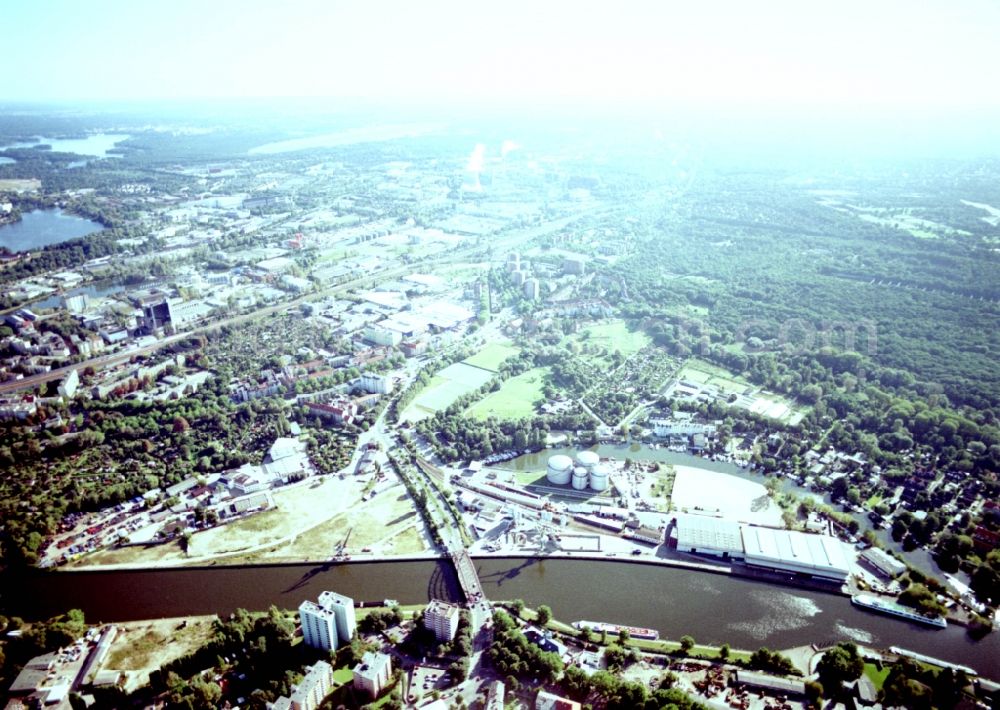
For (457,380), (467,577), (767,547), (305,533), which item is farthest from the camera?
(457,380)

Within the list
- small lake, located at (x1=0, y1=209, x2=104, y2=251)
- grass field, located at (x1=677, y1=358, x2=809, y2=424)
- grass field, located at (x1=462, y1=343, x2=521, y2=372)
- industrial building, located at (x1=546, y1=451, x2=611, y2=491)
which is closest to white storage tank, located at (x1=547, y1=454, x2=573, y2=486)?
industrial building, located at (x1=546, y1=451, x2=611, y2=491)

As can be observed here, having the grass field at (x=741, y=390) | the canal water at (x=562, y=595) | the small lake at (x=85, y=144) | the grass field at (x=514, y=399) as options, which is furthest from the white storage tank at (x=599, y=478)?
the small lake at (x=85, y=144)

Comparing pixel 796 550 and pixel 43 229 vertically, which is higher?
pixel 43 229

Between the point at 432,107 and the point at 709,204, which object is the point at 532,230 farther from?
the point at 432,107

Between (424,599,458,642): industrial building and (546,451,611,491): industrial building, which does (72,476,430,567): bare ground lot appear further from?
(546,451,611,491): industrial building

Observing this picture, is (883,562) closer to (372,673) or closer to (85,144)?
(372,673)

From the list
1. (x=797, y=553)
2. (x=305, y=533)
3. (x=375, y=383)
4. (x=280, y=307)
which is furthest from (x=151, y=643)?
(x=280, y=307)

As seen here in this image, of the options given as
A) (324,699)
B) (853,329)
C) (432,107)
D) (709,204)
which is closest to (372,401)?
(324,699)
